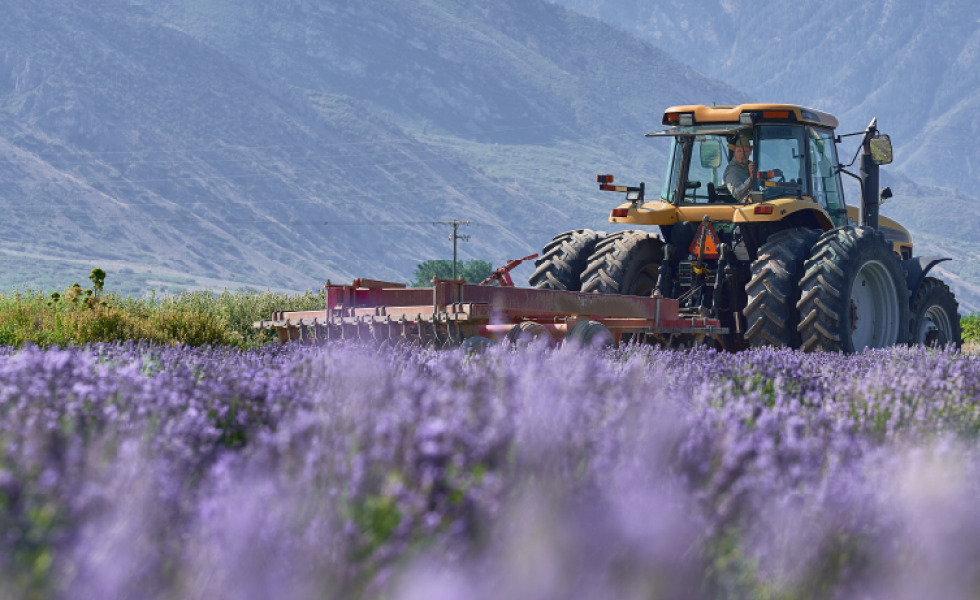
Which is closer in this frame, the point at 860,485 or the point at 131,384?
the point at 860,485

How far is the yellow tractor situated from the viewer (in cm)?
1050

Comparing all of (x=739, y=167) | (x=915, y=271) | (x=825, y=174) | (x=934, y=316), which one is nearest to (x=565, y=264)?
(x=739, y=167)

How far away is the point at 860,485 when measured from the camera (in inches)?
121

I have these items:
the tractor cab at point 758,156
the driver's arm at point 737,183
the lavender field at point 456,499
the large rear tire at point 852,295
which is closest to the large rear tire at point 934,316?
the large rear tire at point 852,295

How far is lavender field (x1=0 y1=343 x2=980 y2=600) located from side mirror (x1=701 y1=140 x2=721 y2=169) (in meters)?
8.34

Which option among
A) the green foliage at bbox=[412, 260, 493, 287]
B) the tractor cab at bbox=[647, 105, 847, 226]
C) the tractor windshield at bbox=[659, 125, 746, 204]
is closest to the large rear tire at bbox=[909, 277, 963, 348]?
the tractor cab at bbox=[647, 105, 847, 226]

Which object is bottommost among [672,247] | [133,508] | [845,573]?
[845,573]

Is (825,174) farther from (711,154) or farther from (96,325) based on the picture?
(96,325)

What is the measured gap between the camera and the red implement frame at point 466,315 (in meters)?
8.37

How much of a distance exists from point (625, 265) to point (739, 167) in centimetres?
165

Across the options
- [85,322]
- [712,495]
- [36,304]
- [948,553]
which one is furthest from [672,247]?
[948,553]

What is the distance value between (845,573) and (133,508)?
1585 millimetres

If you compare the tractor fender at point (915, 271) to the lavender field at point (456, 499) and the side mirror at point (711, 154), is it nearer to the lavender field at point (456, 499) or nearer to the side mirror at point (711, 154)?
the side mirror at point (711, 154)

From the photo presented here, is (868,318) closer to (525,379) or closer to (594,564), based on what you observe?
(525,379)
